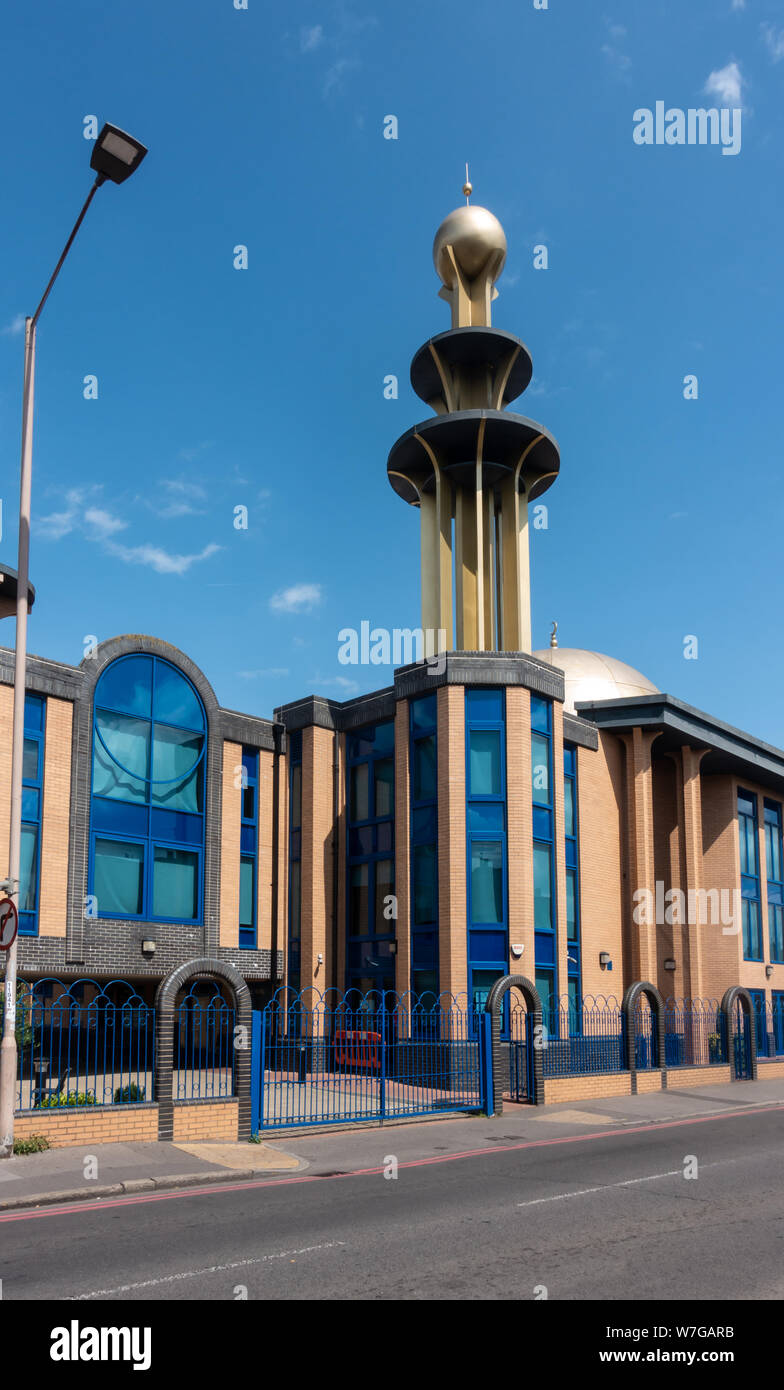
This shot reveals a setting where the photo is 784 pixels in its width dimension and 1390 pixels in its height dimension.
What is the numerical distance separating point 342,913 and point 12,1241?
21.2 meters

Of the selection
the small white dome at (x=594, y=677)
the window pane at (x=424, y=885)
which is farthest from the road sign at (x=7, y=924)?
the small white dome at (x=594, y=677)

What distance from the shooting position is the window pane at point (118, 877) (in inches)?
1037

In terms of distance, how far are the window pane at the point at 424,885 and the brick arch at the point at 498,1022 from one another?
4409mm

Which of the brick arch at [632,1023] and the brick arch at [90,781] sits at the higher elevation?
the brick arch at [90,781]

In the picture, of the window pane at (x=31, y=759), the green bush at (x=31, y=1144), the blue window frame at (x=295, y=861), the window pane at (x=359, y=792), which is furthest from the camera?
the window pane at (x=359, y=792)

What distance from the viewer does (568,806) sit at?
32406 millimetres

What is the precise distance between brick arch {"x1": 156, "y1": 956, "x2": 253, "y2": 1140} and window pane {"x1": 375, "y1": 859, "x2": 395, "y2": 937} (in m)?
11.9

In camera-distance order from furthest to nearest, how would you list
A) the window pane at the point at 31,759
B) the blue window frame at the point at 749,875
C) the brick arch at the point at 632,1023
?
1. the blue window frame at the point at 749,875
2. the brick arch at the point at 632,1023
3. the window pane at the point at 31,759

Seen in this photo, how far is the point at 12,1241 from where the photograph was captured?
10703 mm

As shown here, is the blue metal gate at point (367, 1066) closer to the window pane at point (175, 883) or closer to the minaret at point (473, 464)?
the window pane at point (175, 883)

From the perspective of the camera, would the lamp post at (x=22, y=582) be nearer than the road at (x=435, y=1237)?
No

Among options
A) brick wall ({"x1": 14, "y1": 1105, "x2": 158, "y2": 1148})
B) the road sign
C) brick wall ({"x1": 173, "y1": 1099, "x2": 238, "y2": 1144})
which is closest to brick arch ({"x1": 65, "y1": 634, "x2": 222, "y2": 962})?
brick wall ({"x1": 173, "y1": 1099, "x2": 238, "y2": 1144})

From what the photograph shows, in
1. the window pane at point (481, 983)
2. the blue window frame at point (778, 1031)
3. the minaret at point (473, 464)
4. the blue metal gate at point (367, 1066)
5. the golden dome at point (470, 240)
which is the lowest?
the blue window frame at point (778, 1031)
